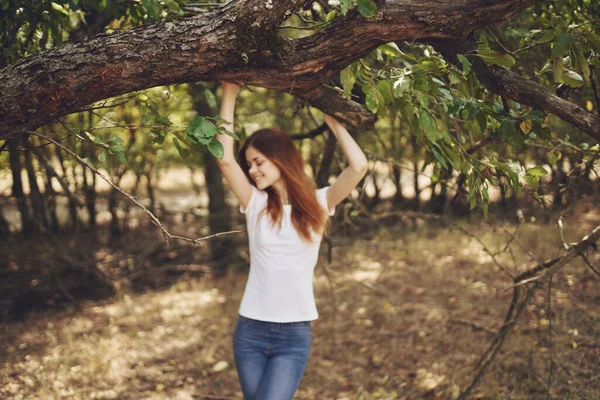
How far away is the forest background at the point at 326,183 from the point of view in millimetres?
1753

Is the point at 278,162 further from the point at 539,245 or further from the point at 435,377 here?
the point at 539,245

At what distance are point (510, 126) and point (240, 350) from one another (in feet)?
5.36

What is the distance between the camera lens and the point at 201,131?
1770 mm

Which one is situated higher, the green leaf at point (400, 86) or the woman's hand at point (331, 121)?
the green leaf at point (400, 86)

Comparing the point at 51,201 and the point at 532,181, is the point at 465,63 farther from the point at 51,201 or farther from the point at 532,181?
the point at 51,201

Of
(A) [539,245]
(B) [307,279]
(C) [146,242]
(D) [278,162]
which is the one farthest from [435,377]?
(C) [146,242]

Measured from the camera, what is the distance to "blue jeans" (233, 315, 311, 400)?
7.84 feet

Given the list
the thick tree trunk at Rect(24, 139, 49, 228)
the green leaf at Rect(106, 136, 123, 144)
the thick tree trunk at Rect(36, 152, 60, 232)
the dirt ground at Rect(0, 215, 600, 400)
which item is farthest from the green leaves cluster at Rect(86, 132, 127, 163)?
the thick tree trunk at Rect(36, 152, 60, 232)

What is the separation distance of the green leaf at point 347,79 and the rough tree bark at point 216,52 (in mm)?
111

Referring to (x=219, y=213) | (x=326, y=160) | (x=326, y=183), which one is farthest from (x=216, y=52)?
(x=219, y=213)

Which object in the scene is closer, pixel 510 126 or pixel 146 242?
pixel 510 126

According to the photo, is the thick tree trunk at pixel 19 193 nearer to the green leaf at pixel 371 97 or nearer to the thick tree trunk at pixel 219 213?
the thick tree trunk at pixel 219 213

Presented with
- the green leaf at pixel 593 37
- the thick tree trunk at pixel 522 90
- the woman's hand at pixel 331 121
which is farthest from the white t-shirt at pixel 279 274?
the green leaf at pixel 593 37

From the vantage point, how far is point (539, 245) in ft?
20.9
